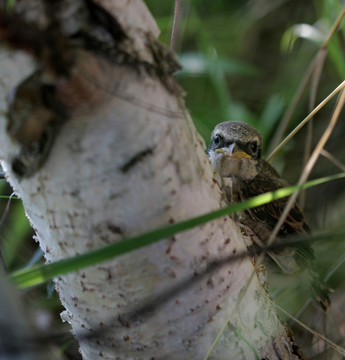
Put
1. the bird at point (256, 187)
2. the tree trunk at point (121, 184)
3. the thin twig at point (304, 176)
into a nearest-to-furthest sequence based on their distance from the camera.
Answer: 1. the tree trunk at point (121, 184)
2. the thin twig at point (304, 176)
3. the bird at point (256, 187)

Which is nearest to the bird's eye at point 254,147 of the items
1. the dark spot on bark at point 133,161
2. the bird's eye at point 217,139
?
the bird's eye at point 217,139

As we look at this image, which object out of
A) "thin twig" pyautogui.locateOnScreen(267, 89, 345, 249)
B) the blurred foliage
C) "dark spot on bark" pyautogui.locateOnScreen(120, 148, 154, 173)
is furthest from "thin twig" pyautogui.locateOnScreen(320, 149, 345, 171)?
"dark spot on bark" pyautogui.locateOnScreen(120, 148, 154, 173)

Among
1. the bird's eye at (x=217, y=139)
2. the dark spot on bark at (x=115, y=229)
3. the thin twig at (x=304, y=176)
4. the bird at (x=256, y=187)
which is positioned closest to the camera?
the dark spot on bark at (x=115, y=229)

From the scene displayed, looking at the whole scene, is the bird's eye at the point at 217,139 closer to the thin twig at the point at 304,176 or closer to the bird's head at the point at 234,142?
the bird's head at the point at 234,142

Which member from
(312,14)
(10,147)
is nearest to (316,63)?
(10,147)

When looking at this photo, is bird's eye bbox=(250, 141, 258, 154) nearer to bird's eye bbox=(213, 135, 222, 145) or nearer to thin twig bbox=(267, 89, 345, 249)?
bird's eye bbox=(213, 135, 222, 145)

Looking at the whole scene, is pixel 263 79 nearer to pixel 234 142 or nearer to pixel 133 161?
pixel 234 142

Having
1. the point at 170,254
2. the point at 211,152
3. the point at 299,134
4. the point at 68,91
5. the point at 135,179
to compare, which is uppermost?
the point at 68,91

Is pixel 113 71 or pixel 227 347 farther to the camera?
pixel 227 347

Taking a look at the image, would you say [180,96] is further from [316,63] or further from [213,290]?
[316,63]
